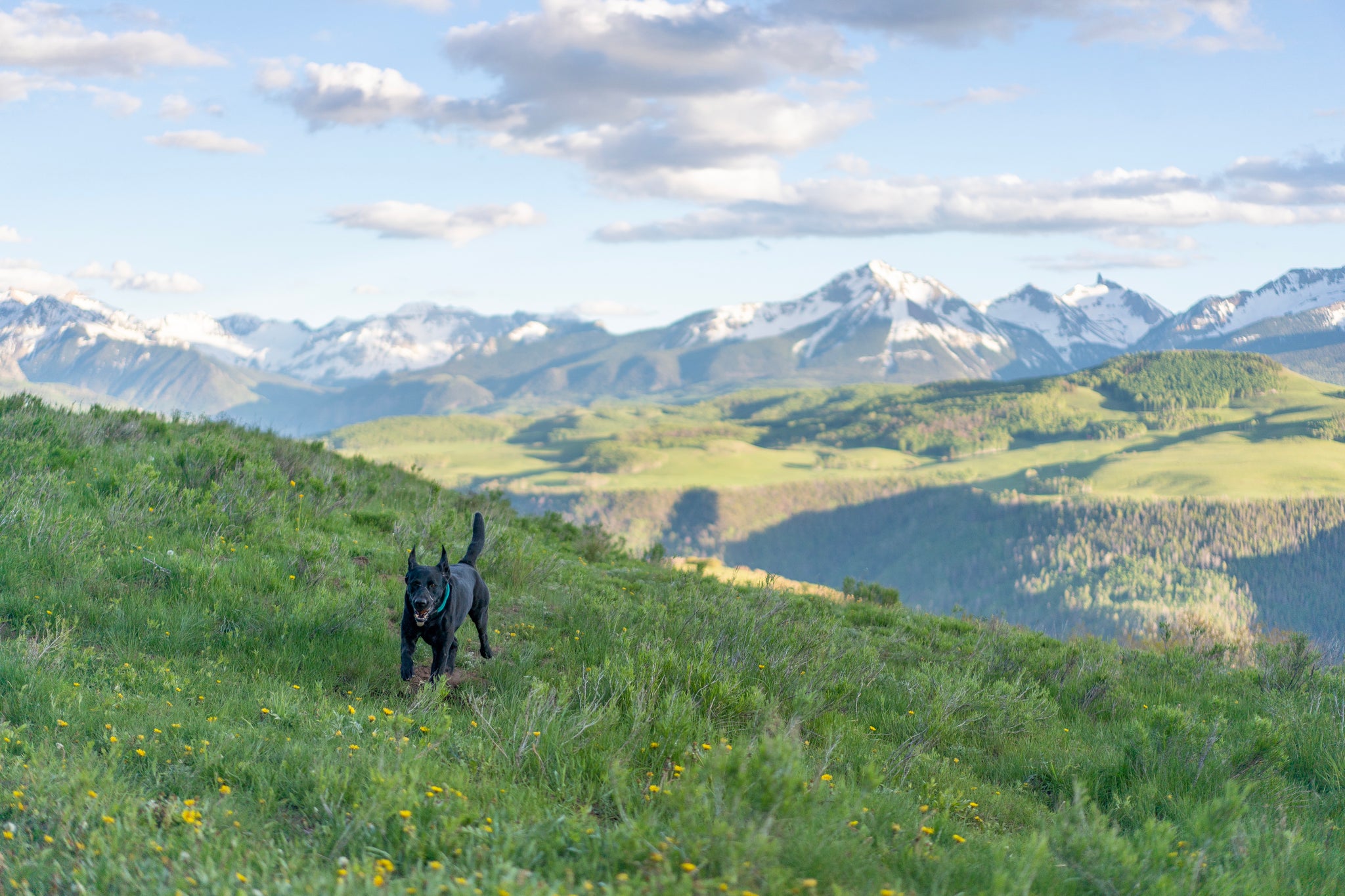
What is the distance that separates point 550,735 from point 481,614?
2.70 meters

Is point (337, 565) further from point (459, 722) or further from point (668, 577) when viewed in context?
point (668, 577)

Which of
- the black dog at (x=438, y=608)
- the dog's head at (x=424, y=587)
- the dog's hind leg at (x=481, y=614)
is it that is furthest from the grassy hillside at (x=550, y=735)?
the dog's head at (x=424, y=587)

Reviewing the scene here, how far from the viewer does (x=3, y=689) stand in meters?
5.44

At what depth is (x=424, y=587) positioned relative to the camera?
6.29m

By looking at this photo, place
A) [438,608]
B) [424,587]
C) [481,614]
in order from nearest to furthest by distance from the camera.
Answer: [424,587] < [438,608] < [481,614]

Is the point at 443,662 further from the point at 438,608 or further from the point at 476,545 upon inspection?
the point at 476,545

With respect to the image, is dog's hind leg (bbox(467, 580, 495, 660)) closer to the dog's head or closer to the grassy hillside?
the grassy hillside

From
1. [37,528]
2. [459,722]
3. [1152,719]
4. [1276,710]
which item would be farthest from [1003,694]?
[37,528]

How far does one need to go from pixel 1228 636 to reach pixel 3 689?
15.7 meters

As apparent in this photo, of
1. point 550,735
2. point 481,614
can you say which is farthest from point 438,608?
point 550,735

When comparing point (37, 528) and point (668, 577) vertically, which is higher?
point (37, 528)

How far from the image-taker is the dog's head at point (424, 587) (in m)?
6.25

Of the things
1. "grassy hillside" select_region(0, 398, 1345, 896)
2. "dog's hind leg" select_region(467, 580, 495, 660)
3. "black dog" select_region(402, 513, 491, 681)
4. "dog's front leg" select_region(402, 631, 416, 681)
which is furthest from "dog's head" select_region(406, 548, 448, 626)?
"dog's hind leg" select_region(467, 580, 495, 660)

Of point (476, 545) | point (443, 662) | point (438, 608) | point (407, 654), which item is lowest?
point (443, 662)
